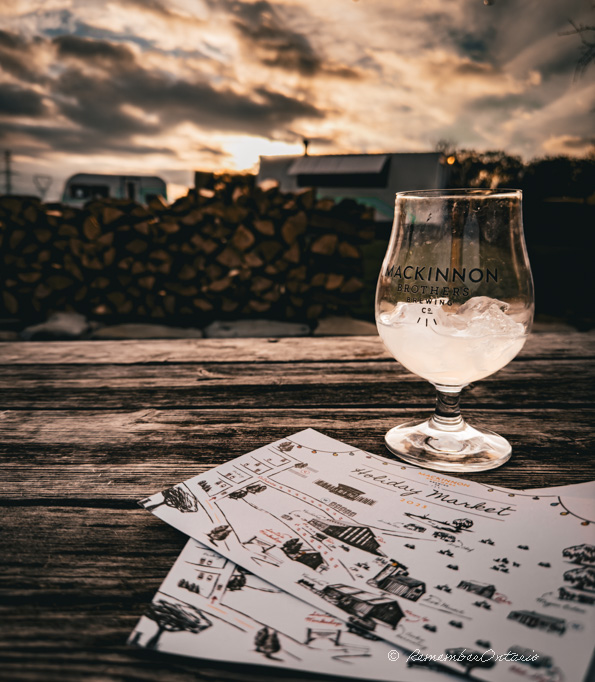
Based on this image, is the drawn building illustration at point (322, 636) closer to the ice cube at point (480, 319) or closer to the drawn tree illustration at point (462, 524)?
the drawn tree illustration at point (462, 524)

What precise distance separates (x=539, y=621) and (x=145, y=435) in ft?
1.66

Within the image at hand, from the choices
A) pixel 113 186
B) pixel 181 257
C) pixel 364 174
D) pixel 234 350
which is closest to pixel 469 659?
pixel 234 350

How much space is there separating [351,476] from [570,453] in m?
0.29

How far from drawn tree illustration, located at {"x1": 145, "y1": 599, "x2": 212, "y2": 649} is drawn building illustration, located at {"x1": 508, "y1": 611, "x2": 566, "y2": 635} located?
20 cm

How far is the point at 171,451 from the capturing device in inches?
23.3

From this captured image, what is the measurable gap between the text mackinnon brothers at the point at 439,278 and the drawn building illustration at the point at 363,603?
348mm

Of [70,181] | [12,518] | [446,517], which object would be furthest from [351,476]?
[70,181]

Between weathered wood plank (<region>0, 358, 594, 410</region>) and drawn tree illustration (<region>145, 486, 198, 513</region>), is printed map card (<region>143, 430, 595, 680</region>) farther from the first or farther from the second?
weathered wood plank (<region>0, 358, 594, 410</region>)

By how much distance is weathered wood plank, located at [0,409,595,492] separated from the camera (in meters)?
0.51

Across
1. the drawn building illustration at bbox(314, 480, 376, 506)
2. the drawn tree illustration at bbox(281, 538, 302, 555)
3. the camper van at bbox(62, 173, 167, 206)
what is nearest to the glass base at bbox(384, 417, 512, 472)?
the drawn building illustration at bbox(314, 480, 376, 506)

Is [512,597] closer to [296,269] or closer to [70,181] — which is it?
[296,269]

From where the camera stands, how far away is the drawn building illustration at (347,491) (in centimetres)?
47

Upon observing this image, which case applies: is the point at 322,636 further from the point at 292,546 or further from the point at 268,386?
the point at 268,386

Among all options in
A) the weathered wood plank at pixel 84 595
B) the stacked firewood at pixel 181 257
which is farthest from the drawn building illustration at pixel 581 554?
the stacked firewood at pixel 181 257
